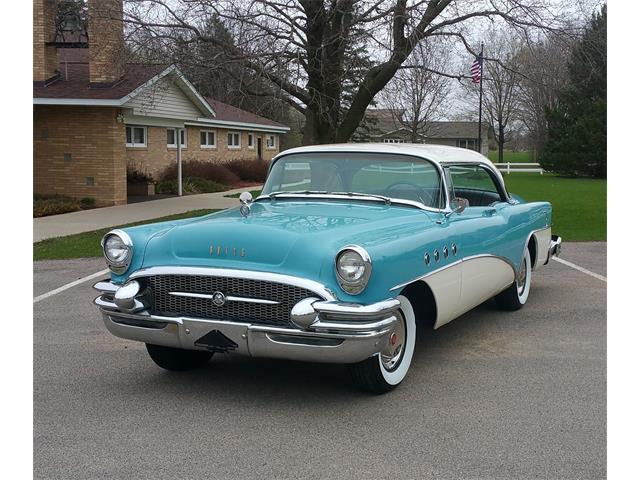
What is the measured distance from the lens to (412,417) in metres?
4.62

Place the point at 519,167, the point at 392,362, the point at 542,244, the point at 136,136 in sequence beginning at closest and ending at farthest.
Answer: the point at 392,362 < the point at 542,244 < the point at 136,136 < the point at 519,167

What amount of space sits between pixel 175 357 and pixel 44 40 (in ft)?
60.0

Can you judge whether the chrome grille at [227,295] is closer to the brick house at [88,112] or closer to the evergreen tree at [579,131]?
the brick house at [88,112]

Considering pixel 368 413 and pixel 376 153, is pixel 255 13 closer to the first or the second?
pixel 376 153

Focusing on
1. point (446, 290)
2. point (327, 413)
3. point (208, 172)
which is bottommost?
point (327, 413)

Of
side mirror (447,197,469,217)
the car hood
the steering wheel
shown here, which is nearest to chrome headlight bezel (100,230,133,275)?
the car hood

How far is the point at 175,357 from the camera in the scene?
5.54 metres

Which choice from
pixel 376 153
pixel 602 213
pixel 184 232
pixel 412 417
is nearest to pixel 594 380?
pixel 412 417

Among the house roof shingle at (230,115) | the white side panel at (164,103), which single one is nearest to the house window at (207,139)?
the house roof shingle at (230,115)

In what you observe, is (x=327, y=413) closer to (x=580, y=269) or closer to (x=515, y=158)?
(x=580, y=269)

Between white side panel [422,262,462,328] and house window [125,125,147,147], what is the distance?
21.2 m

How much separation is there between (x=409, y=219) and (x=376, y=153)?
3.07 ft

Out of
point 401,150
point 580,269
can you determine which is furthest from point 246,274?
point 580,269

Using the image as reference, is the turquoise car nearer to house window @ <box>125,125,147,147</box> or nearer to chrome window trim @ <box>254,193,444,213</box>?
chrome window trim @ <box>254,193,444,213</box>
